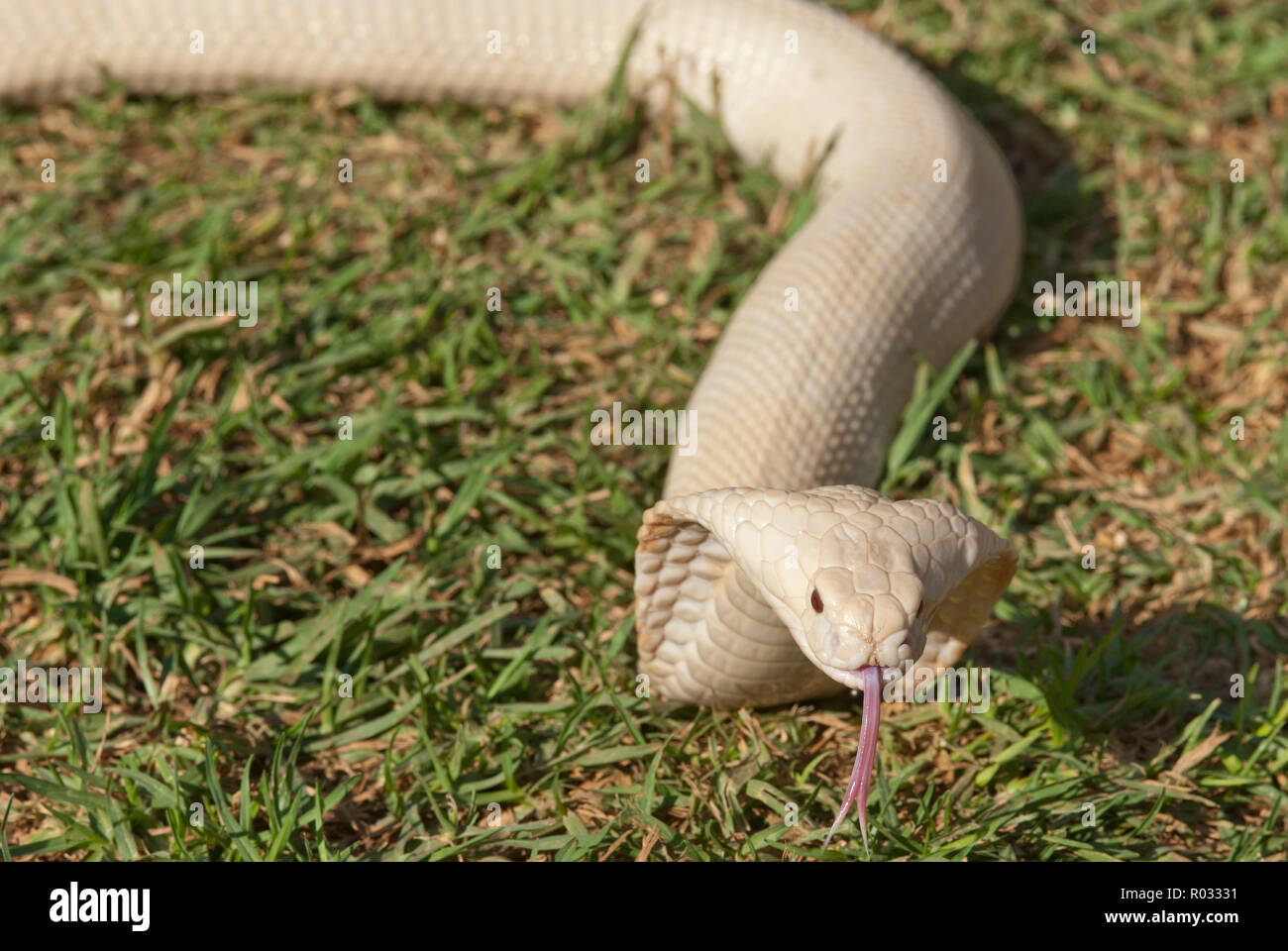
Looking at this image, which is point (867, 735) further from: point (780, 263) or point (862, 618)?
point (780, 263)

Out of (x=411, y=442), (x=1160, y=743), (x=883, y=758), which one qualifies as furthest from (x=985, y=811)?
(x=411, y=442)

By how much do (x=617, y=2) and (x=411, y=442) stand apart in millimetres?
1988

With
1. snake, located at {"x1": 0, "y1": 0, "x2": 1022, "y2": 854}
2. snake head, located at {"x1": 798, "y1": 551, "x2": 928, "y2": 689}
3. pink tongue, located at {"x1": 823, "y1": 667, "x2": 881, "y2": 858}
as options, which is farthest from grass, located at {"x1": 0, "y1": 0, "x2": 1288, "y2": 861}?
snake head, located at {"x1": 798, "y1": 551, "x2": 928, "y2": 689}

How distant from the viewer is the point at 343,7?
500 cm

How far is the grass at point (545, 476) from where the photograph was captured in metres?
3.24

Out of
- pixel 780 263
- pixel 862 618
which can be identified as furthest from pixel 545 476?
pixel 862 618

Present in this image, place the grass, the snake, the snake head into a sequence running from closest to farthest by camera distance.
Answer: the snake head < the snake < the grass

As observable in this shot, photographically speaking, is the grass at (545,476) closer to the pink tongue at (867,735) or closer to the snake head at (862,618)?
the pink tongue at (867,735)

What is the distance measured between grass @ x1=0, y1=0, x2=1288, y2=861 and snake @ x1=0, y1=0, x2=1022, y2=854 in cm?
14

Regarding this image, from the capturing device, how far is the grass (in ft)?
10.6

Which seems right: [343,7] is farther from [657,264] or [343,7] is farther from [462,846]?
[462,846]

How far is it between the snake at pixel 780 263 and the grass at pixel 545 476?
0.47 ft

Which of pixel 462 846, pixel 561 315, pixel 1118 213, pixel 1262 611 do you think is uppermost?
pixel 1118 213

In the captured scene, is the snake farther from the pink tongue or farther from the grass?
the grass
